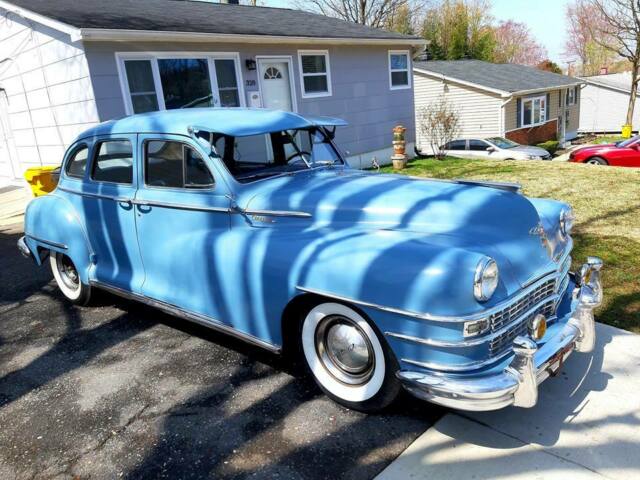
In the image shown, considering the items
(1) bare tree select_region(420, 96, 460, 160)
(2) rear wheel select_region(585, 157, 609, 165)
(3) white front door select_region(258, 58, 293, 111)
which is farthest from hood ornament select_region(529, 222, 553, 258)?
(1) bare tree select_region(420, 96, 460, 160)

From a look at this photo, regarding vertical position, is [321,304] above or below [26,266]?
above

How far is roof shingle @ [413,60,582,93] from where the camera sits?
24812 millimetres

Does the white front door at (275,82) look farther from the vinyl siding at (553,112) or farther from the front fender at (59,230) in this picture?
the vinyl siding at (553,112)

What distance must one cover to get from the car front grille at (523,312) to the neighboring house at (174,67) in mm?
5060

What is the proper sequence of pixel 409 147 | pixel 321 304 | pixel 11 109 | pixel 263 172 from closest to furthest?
pixel 321 304, pixel 263 172, pixel 11 109, pixel 409 147

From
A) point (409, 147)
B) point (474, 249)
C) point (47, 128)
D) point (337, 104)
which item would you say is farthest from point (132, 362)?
point (409, 147)

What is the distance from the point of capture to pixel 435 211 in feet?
10.6

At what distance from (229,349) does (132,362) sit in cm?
77

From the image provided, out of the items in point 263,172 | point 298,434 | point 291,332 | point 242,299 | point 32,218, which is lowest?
point 298,434

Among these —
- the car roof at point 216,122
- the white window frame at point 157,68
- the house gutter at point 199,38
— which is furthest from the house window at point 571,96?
the car roof at point 216,122

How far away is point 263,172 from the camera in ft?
13.0

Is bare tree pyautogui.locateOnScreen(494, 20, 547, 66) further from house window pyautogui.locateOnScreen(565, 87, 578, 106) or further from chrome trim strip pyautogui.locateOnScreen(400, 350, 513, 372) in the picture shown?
chrome trim strip pyautogui.locateOnScreen(400, 350, 513, 372)

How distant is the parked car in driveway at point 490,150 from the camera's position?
61.5 feet

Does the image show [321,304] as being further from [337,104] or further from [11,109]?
[11,109]
